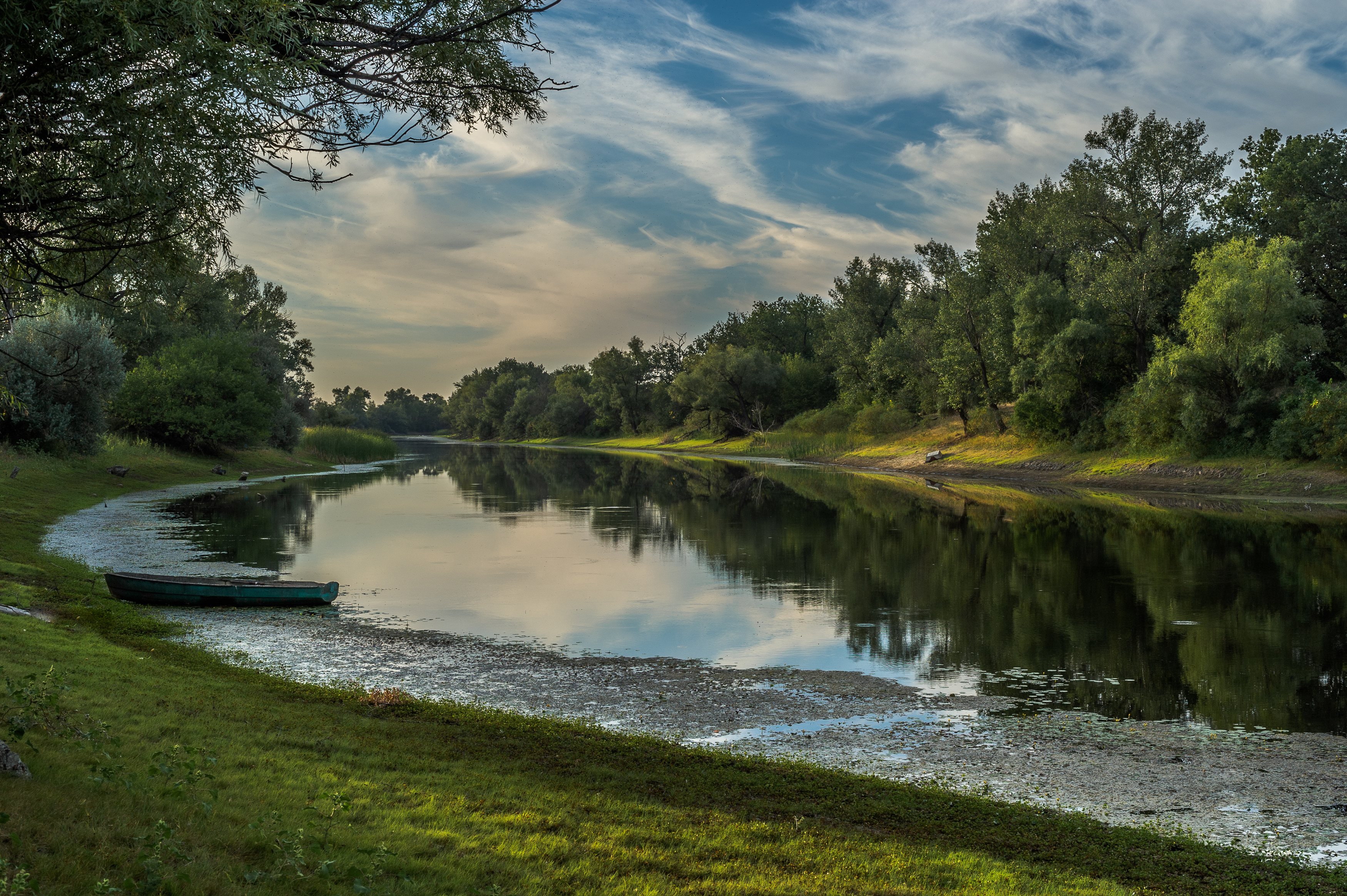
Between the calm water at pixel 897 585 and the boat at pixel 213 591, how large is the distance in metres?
1.40

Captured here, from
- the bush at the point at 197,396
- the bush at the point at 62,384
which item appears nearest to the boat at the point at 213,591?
the bush at the point at 62,384

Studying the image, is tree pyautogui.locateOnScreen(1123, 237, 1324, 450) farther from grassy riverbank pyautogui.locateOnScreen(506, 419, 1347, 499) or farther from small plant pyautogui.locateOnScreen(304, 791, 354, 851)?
small plant pyautogui.locateOnScreen(304, 791, 354, 851)

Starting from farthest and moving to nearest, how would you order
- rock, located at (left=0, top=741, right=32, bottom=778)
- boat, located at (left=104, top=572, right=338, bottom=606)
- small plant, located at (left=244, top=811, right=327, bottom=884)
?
boat, located at (left=104, top=572, right=338, bottom=606) < rock, located at (left=0, top=741, right=32, bottom=778) < small plant, located at (left=244, top=811, right=327, bottom=884)

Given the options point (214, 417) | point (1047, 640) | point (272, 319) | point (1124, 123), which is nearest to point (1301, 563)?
point (1047, 640)

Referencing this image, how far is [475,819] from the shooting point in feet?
24.2

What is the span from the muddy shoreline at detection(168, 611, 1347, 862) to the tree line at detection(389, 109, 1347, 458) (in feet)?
124

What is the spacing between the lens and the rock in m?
6.37

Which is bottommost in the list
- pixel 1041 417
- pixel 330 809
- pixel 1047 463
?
pixel 330 809

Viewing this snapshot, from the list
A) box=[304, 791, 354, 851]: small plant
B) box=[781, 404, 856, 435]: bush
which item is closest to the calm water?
box=[304, 791, 354, 851]: small plant

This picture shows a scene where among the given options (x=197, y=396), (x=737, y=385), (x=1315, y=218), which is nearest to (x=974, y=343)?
(x=1315, y=218)

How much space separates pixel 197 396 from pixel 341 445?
29.4m

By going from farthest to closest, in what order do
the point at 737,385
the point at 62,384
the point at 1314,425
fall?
the point at 737,385
the point at 62,384
the point at 1314,425

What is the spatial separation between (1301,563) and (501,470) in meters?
69.3

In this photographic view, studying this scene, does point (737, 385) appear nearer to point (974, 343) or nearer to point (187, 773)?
point (974, 343)
